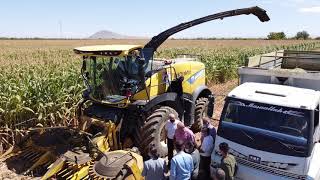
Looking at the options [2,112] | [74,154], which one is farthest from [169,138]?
[2,112]

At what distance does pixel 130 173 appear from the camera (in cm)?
646

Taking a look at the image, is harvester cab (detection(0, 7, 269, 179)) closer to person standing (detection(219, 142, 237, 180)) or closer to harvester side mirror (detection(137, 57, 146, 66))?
harvester side mirror (detection(137, 57, 146, 66))

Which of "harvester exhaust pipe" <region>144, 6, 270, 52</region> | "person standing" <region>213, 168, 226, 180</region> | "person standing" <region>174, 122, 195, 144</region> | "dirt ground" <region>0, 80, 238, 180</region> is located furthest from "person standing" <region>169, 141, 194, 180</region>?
"harvester exhaust pipe" <region>144, 6, 270, 52</region>

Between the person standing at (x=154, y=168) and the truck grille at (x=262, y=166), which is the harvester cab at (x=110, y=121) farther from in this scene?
the truck grille at (x=262, y=166)

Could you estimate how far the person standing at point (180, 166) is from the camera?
19.5 ft

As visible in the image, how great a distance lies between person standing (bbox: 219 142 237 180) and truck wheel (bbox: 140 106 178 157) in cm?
210

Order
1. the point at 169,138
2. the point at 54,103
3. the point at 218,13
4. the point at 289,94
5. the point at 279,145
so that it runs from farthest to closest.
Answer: the point at 218,13
the point at 54,103
the point at 169,138
the point at 289,94
the point at 279,145

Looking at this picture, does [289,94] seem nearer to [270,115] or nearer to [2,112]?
[270,115]

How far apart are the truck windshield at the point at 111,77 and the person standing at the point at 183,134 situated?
146cm

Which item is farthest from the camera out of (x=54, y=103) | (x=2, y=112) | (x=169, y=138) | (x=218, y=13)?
(x=218, y=13)

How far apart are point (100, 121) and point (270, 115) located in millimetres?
3551

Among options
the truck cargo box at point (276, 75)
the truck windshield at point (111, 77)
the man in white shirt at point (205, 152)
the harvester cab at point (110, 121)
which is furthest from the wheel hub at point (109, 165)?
the truck cargo box at point (276, 75)

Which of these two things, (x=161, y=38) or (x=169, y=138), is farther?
(x=161, y=38)

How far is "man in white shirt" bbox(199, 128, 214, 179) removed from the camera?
22.9ft
